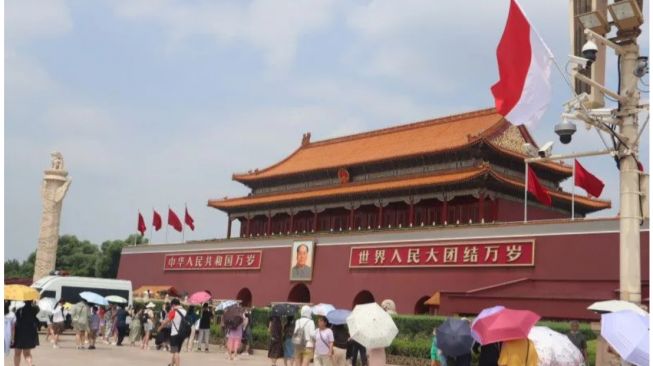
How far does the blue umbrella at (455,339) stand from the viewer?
8.67m

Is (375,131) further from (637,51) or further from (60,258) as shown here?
(60,258)

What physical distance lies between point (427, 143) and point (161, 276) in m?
15.8

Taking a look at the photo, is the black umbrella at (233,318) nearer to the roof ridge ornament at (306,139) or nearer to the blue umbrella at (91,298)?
the blue umbrella at (91,298)

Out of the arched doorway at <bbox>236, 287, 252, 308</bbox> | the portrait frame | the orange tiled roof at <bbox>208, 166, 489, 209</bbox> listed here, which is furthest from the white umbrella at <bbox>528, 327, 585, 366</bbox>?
the arched doorway at <bbox>236, 287, 252, 308</bbox>

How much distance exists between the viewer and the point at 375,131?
35.3 metres

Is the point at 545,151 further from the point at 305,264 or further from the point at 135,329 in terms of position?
the point at 305,264

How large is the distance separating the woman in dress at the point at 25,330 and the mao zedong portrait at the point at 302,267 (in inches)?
735

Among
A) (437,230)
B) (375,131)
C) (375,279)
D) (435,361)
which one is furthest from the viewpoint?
(375,131)

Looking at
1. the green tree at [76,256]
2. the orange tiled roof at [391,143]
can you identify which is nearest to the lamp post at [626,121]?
the orange tiled roof at [391,143]

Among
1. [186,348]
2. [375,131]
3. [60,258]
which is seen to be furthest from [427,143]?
[60,258]

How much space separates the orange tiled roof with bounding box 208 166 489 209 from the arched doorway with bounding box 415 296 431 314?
427 centimetres

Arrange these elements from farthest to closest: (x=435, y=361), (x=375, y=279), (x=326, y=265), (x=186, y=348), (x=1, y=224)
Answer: (x=326, y=265) < (x=375, y=279) < (x=186, y=348) < (x=435, y=361) < (x=1, y=224)

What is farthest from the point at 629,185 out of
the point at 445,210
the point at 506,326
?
the point at 445,210

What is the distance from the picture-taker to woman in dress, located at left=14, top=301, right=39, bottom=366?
36.2 ft
